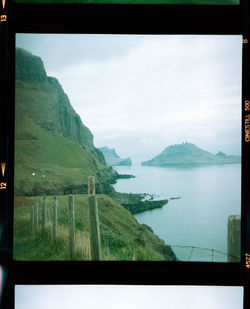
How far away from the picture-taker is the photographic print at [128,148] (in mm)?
2529

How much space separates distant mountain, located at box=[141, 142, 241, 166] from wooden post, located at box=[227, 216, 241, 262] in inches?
19.1

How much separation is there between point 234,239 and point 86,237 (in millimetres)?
1180

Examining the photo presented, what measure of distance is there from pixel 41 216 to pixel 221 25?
2.01 metres

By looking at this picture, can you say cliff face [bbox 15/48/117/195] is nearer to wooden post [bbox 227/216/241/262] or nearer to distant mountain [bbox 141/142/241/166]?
distant mountain [bbox 141/142/241/166]

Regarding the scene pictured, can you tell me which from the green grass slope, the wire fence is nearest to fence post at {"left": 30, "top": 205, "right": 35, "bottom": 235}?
the wire fence

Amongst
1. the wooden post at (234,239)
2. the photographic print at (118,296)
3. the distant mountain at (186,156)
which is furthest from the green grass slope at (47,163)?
the wooden post at (234,239)

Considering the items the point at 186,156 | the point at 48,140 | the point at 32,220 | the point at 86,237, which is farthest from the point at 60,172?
the point at 186,156

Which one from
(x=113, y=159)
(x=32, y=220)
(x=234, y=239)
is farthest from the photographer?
(x=113, y=159)

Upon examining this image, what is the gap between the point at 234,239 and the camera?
7.96ft

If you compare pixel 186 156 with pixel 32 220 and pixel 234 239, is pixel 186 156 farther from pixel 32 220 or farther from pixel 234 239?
pixel 32 220

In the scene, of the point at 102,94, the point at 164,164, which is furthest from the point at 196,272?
the point at 102,94

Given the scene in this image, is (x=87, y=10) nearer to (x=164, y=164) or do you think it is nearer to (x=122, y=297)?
(x=164, y=164)

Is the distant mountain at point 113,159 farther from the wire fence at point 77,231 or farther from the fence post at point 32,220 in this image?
the fence post at point 32,220

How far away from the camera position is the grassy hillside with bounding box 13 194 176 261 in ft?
8.14
